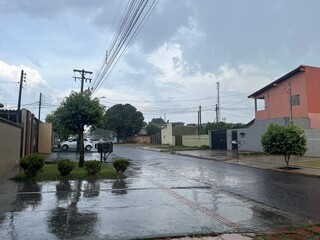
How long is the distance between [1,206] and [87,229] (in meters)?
3.43

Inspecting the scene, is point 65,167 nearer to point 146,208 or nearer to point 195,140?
point 146,208

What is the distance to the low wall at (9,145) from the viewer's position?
52.7ft

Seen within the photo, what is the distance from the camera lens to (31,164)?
47.5ft

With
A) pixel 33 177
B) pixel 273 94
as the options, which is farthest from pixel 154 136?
pixel 33 177

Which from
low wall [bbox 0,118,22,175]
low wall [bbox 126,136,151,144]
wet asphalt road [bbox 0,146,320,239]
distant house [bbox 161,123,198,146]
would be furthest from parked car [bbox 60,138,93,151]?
low wall [bbox 126,136,151,144]

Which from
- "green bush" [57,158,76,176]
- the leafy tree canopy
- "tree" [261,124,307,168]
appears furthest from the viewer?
the leafy tree canopy

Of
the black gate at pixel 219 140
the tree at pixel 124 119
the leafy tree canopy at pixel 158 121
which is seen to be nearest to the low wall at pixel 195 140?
the black gate at pixel 219 140

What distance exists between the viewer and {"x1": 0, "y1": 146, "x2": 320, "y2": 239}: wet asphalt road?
6863 millimetres

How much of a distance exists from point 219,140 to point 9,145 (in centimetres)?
3240

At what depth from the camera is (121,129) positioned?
9612 cm

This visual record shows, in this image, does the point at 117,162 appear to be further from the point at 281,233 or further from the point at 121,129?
the point at 121,129

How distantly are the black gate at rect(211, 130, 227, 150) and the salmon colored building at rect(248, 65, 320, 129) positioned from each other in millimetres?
6193

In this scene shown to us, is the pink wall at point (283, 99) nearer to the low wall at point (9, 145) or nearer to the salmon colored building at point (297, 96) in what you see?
the salmon colored building at point (297, 96)

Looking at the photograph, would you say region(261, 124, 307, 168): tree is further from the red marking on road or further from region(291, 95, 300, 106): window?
region(291, 95, 300, 106): window
